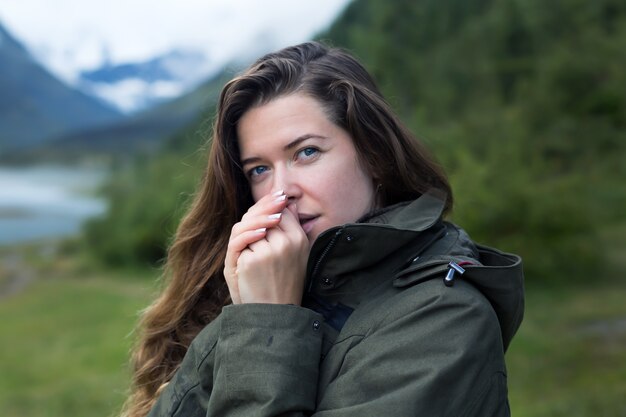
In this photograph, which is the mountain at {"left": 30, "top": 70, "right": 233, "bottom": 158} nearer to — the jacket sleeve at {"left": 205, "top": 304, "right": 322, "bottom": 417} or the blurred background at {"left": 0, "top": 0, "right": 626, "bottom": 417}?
the blurred background at {"left": 0, "top": 0, "right": 626, "bottom": 417}

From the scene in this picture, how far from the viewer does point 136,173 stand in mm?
39469

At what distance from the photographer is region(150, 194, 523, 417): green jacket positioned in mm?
1324

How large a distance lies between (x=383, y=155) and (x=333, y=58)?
1.09 ft

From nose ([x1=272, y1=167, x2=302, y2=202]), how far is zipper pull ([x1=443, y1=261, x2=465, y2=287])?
449 mm

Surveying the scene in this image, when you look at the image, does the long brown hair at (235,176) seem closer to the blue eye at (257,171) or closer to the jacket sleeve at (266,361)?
the blue eye at (257,171)

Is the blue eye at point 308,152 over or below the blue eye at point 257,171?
over

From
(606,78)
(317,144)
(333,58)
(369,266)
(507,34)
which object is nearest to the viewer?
(369,266)

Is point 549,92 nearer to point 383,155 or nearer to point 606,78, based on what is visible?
point 606,78

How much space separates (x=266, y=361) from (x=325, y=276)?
0.30 metres

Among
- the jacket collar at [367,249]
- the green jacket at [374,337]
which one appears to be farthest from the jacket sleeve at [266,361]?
the jacket collar at [367,249]

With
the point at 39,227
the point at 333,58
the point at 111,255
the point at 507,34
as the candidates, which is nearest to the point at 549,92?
the point at 507,34

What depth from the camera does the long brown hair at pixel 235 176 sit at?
1.80 m

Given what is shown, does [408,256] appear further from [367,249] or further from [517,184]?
[517,184]

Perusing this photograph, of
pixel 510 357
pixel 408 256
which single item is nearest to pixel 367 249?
pixel 408 256
